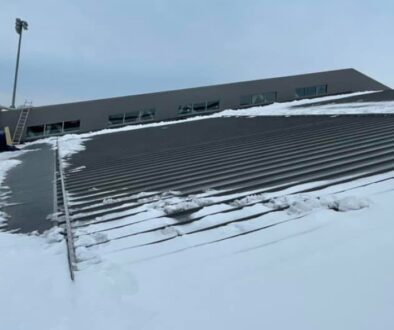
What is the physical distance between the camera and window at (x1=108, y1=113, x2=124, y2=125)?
68.9ft

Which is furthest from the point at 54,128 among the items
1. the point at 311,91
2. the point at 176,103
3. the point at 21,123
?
the point at 311,91

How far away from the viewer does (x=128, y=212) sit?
4.45 meters

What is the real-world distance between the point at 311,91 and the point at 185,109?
25.4ft

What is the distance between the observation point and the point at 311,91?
2330 centimetres

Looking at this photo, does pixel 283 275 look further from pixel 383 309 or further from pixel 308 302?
pixel 383 309

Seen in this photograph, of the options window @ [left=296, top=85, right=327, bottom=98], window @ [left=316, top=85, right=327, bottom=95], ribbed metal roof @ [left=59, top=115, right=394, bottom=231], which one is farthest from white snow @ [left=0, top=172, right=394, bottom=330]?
window @ [left=316, top=85, right=327, bottom=95]

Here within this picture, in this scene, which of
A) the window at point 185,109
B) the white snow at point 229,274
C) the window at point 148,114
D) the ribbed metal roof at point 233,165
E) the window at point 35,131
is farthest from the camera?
the window at point 185,109

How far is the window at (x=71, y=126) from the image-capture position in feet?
67.8

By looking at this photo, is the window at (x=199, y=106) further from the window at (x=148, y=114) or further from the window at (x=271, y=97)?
the window at (x=271, y=97)

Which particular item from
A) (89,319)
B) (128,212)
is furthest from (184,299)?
(128,212)

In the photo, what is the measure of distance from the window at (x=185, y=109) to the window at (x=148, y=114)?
1.44 meters

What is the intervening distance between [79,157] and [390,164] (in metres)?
7.82

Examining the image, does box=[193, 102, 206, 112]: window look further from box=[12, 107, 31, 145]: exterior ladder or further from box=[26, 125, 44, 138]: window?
box=[12, 107, 31, 145]: exterior ladder

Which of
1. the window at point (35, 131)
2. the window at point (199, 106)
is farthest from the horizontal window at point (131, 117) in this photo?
the window at point (35, 131)
